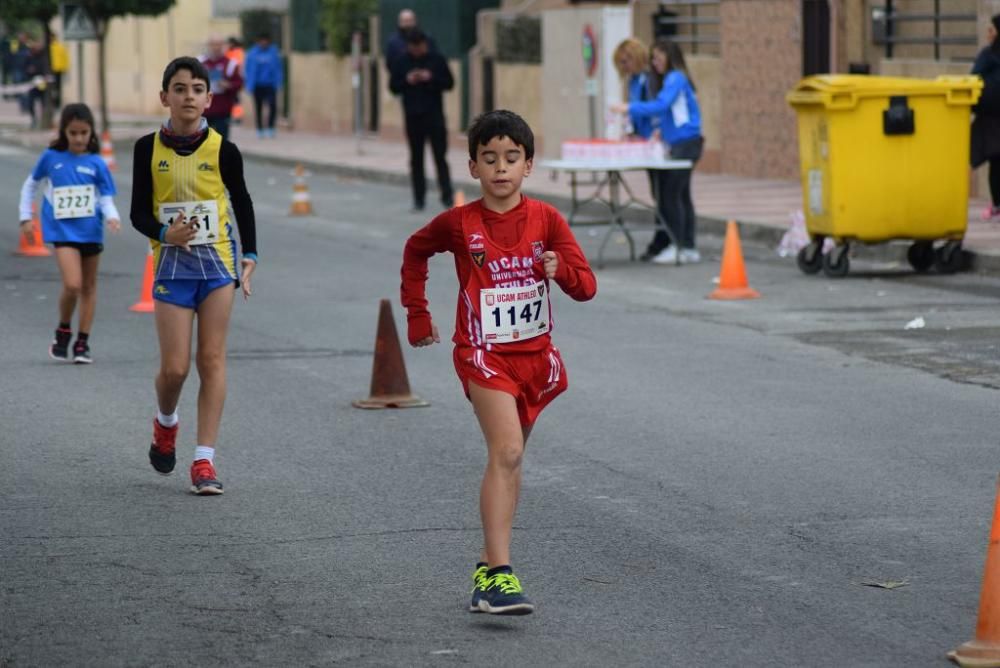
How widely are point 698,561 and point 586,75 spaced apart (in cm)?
2203

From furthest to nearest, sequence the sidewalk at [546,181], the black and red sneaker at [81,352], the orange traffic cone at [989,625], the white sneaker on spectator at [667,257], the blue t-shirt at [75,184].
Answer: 1. the sidewalk at [546,181]
2. the white sneaker on spectator at [667,257]
3. the blue t-shirt at [75,184]
4. the black and red sneaker at [81,352]
5. the orange traffic cone at [989,625]

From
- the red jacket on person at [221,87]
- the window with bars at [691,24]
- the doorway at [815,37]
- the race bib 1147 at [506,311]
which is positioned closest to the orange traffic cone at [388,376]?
the race bib 1147 at [506,311]

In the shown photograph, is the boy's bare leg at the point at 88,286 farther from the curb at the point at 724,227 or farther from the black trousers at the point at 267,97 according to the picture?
the black trousers at the point at 267,97

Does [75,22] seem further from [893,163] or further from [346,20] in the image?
[893,163]

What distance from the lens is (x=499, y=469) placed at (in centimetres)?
616

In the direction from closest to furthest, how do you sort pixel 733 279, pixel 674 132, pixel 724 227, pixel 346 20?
1. pixel 733 279
2. pixel 674 132
3. pixel 724 227
4. pixel 346 20

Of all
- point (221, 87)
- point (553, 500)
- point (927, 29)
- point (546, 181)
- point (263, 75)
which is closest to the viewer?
point (553, 500)

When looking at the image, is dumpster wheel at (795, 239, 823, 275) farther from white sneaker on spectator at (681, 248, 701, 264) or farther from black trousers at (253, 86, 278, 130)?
black trousers at (253, 86, 278, 130)

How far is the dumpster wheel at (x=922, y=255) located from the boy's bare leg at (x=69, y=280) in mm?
7210

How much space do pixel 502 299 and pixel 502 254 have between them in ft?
0.45

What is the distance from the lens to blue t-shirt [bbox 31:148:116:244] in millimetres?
12117

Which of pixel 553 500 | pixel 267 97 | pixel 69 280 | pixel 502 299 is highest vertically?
pixel 267 97

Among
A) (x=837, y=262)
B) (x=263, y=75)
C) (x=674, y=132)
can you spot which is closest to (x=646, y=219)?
(x=674, y=132)

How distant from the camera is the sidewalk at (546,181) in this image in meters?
19.4
